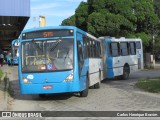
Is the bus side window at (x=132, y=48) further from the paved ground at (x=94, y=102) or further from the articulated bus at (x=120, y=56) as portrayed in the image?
the paved ground at (x=94, y=102)

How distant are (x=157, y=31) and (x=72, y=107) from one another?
3282cm

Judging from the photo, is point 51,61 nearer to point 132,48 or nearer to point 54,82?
point 54,82

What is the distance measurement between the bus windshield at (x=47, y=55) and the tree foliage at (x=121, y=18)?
26403 mm

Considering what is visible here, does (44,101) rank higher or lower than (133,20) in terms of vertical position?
lower

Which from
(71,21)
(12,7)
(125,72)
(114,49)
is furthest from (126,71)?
(71,21)

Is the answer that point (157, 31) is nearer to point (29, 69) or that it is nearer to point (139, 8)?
point (139, 8)

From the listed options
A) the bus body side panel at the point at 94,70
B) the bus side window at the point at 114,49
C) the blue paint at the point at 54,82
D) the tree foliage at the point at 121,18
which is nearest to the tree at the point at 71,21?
the tree foliage at the point at 121,18

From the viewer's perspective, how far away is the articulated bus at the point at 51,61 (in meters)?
14.5

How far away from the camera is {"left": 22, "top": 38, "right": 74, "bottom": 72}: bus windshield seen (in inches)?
575

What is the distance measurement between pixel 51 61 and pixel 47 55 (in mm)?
278

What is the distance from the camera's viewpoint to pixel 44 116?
11539 mm

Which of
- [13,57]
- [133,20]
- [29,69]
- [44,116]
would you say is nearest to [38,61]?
[29,69]

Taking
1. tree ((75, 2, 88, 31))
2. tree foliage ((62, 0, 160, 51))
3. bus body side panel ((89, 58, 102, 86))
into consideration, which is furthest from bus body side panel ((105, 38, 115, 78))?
tree ((75, 2, 88, 31))

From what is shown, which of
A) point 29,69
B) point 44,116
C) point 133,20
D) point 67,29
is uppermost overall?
point 133,20
